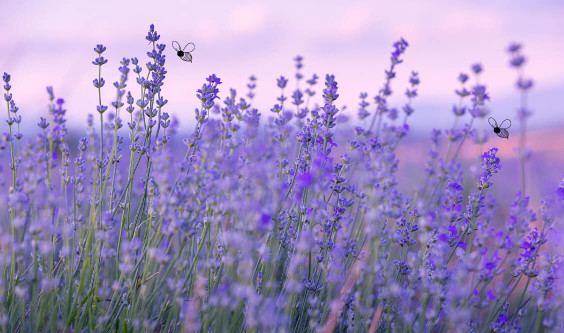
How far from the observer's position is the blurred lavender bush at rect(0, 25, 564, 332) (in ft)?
5.51

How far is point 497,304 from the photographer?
2219 millimetres

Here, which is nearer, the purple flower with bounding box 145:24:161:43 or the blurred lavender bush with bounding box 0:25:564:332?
the blurred lavender bush with bounding box 0:25:564:332

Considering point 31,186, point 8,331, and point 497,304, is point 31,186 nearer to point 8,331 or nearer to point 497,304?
point 8,331

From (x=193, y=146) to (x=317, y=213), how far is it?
1.98 feet

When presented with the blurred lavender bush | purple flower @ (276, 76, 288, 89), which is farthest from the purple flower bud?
purple flower @ (276, 76, 288, 89)

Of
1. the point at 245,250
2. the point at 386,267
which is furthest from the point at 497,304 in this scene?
the point at 245,250

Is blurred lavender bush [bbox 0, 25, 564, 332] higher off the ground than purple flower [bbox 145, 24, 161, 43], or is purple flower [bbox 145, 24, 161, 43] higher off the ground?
purple flower [bbox 145, 24, 161, 43]

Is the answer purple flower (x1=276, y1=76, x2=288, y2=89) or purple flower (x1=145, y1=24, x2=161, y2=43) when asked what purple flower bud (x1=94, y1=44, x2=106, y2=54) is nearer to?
purple flower (x1=145, y1=24, x2=161, y2=43)

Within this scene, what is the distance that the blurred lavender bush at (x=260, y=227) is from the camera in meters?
1.68

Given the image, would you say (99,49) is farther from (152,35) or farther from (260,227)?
(260,227)

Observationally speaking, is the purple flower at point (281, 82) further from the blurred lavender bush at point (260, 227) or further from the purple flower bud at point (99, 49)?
the purple flower bud at point (99, 49)

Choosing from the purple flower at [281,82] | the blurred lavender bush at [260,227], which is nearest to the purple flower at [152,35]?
→ the blurred lavender bush at [260,227]

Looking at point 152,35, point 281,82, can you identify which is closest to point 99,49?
point 152,35

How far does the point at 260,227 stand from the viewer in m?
1.55
